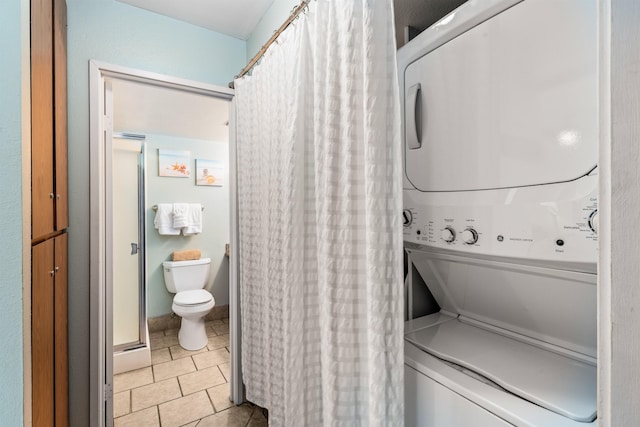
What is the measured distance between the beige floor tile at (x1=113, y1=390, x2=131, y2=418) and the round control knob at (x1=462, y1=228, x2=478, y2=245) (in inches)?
93.1

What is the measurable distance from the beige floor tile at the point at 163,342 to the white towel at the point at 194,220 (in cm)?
117

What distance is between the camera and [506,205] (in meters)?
0.74

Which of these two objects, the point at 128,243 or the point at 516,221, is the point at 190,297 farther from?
the point at 516,221

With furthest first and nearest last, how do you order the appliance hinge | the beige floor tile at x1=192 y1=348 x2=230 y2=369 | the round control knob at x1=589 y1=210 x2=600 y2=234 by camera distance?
the beige floor tile at x1=192 y1=348 x2=230 y2=369 → the appliance hinge → the round control knob at x1=589 y1=210 x2=600 y2=234

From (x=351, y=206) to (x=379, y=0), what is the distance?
2.15 feet

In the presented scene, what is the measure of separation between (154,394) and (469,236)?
242 cm

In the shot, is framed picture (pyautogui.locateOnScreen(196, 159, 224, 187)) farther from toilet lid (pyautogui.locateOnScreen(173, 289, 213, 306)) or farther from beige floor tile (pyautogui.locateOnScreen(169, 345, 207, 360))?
beige floor tile (pyautogui.locateOnScreen(169, 345, 207, 360))

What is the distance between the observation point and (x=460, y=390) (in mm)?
731

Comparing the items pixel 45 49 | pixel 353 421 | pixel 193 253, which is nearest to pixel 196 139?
pixel 193 253

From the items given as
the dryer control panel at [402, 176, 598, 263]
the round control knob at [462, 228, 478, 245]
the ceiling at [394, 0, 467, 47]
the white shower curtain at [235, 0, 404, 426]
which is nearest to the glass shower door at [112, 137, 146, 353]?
the white shower curtain at [235, 0, 404, 426]

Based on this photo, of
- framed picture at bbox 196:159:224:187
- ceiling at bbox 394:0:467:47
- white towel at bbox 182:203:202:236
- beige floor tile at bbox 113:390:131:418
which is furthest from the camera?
framed picture at bbox 196:159:224:187

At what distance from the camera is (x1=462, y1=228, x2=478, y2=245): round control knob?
0.80m

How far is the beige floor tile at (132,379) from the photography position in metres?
2.14
